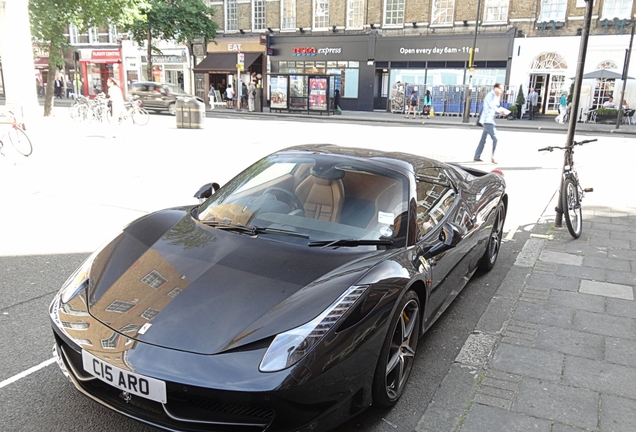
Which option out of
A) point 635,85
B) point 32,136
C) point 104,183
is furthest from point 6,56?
point 635,85

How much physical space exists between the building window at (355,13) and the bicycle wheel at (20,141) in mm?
26533

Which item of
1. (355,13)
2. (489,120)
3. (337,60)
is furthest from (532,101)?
(489,120)

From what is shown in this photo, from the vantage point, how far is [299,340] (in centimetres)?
224

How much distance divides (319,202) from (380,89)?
31.9 meters

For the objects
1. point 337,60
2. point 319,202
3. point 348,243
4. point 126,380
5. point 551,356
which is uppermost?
point 337,60

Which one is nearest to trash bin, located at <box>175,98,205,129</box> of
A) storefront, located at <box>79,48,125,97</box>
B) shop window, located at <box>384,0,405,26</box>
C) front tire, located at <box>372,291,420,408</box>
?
front tire, located at <box>372,291,420,408</box>

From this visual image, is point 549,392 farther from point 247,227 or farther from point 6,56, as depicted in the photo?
point 6,56

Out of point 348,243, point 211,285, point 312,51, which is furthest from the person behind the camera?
point 312,51

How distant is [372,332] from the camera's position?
250 centimetres

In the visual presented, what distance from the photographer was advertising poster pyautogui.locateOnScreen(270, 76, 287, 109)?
29.3 m

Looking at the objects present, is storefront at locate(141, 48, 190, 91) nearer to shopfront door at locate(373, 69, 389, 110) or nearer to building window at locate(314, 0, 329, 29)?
building window at locate(314, 0, 329, 29)

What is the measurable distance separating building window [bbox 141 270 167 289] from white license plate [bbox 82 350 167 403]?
1.54ft

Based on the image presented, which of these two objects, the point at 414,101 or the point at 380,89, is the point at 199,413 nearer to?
the point at 414,101

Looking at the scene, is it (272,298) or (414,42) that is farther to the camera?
(414,42)
